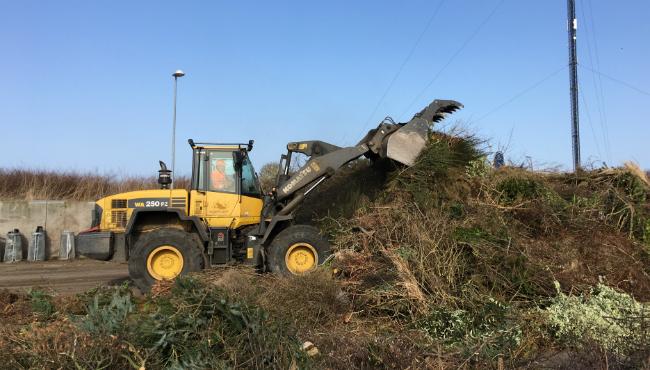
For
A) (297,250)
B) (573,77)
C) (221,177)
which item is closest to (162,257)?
(221,177)

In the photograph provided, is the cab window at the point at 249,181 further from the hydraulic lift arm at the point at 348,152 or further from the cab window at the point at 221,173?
the hydraulic lift arm at the point at 348,152

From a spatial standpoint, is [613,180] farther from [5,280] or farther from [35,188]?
[35,188]

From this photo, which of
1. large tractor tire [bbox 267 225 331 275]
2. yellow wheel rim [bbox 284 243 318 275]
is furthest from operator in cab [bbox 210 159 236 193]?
yellow wheel rim [bbox 284 243 318 275]

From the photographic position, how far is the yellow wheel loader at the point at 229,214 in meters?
8.78

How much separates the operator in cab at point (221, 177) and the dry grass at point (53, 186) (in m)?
9.01

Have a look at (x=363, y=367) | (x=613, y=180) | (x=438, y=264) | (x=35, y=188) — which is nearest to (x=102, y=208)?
(x=438, y=264)

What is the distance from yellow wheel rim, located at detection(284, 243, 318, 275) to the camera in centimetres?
877

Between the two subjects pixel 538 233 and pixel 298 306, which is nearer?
pixel 298 306

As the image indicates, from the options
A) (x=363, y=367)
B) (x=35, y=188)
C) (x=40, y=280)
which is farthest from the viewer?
(x=35, y=188)

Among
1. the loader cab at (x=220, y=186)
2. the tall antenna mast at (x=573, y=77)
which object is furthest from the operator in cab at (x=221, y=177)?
the tall antenna mast at (x=573, y=77)

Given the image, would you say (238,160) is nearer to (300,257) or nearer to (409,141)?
(300,257)

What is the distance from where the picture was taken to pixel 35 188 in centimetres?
1809

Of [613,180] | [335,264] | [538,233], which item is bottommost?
[335,264]

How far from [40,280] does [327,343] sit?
32.7 feet
